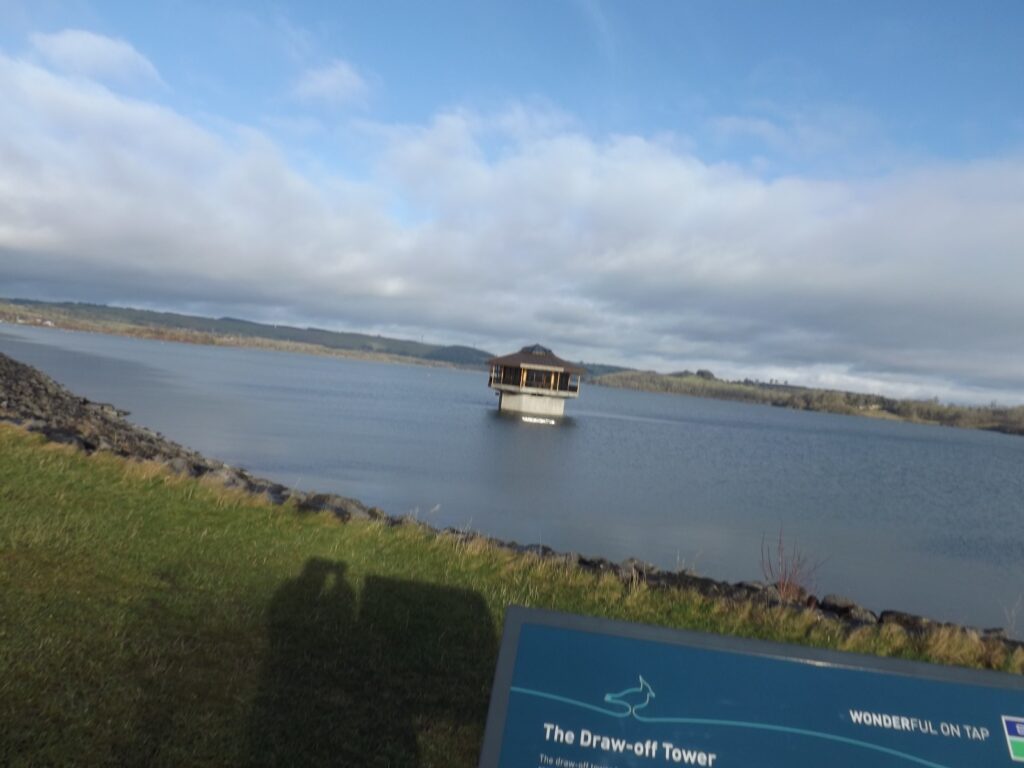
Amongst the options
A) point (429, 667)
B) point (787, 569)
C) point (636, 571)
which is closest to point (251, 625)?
point (429, 667)

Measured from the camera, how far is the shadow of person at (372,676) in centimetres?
465

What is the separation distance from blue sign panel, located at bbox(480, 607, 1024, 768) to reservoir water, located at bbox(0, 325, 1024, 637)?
12999 mm

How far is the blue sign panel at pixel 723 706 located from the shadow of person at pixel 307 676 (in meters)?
1.96

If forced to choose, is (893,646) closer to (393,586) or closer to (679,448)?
(393,586)

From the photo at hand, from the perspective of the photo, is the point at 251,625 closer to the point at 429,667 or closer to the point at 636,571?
the point at 429,667

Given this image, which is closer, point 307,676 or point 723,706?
point 723,706

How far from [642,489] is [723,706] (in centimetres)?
2534

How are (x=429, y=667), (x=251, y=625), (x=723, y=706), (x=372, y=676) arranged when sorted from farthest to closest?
(x=251, y=625) → (x=429, y=667) → (x=372, y=676) → (x=723, y=706)

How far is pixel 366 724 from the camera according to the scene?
4.88 m

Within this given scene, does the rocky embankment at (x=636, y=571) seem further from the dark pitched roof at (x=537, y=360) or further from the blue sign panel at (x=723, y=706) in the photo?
the dark pitched roof at (x=537, y=360)

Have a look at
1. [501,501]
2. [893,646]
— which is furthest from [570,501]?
[893,646]

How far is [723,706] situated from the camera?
9.57 ft

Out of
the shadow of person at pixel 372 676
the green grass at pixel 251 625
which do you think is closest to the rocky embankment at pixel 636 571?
the green grass at pixel 251 625

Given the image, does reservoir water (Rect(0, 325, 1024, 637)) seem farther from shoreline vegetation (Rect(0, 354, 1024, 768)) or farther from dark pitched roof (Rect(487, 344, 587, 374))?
shoreline vegetation (Rect(0, 354, 1024, 768))
